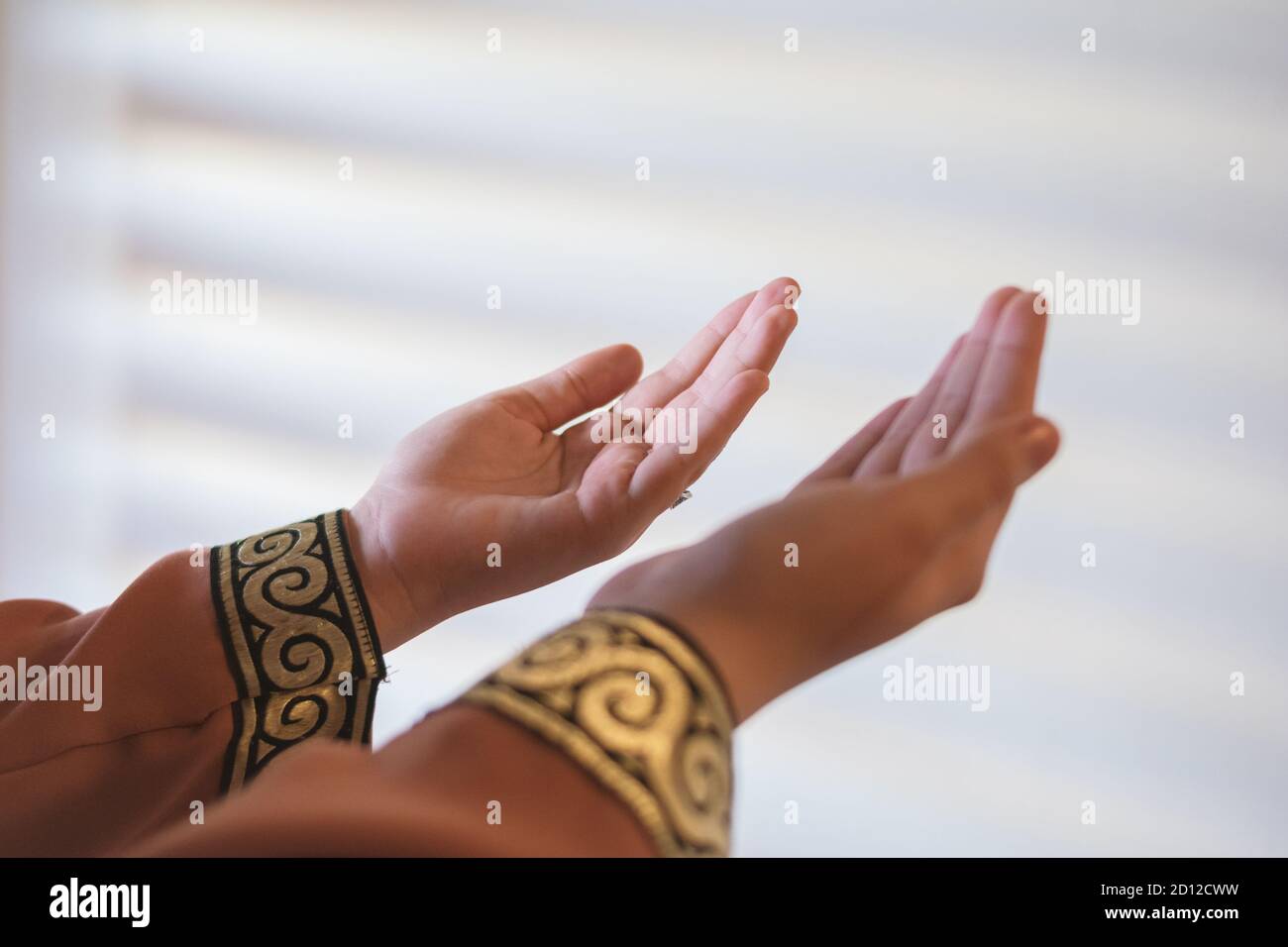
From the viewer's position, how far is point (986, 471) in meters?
0.57

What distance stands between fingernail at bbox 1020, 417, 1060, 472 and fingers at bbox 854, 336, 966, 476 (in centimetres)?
7

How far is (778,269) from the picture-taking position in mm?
1785

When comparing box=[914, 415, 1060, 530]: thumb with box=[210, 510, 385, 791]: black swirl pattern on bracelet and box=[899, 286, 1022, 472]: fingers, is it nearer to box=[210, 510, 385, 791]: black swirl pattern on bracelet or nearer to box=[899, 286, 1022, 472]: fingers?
box=[899, 286, 1022, 472]: fingers

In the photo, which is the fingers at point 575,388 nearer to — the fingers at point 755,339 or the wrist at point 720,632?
the fingers at point 755,339

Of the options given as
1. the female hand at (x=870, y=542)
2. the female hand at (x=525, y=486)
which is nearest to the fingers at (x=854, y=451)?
the female hand at (x=870, y=542)

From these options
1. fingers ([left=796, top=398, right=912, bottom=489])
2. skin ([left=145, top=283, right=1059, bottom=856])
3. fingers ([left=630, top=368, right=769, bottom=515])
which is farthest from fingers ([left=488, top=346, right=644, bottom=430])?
fingers ([left=796, top=398, right=912, bottom=489])

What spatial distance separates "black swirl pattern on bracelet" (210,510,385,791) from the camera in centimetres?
66

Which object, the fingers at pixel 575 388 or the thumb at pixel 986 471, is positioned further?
the fingers at pixel 575 388

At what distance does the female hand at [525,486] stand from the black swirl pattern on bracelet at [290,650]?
37 mm

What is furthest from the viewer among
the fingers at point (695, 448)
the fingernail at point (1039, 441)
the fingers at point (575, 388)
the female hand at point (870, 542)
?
the fingers at point (575, 388)

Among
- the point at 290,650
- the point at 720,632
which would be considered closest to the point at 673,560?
the point at 720,632

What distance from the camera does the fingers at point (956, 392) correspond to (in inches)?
24.8
